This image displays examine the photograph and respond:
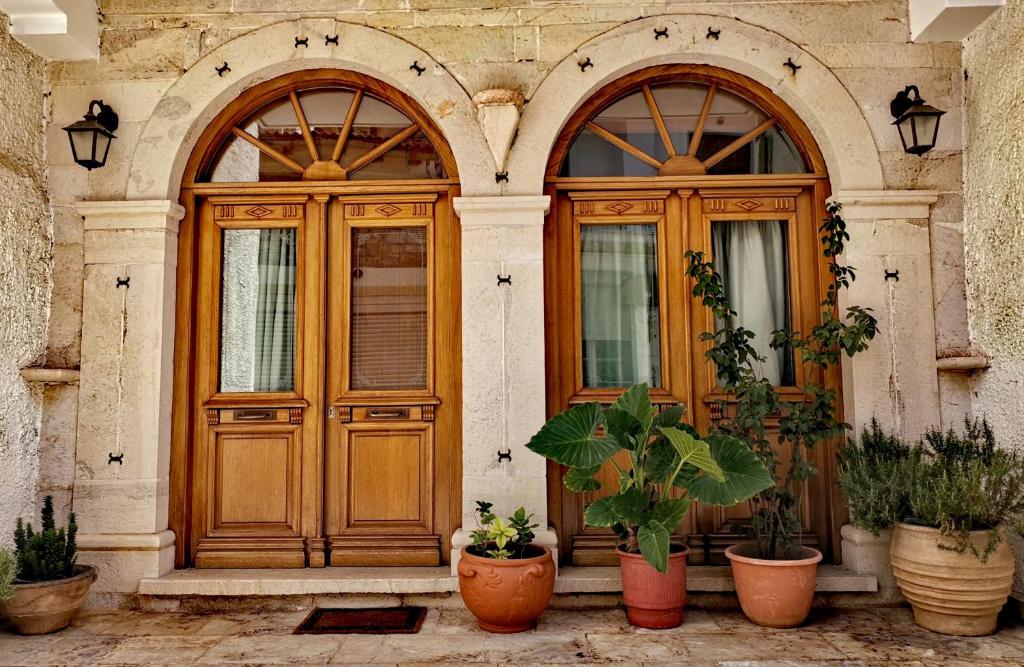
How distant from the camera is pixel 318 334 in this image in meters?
4.32

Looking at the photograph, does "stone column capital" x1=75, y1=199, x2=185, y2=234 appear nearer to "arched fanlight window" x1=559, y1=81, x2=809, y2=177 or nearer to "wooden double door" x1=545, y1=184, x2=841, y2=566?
"wooden double door" x1=545, y1=184, x2=841, y2=566

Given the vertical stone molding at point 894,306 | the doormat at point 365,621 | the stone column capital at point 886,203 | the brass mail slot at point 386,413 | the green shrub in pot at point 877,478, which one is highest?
the stone column capital at point 886,203

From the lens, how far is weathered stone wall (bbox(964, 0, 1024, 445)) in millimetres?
3742

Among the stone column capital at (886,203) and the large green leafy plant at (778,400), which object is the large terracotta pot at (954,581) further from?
the stone column capital at (886,203)

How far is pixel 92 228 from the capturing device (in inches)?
165

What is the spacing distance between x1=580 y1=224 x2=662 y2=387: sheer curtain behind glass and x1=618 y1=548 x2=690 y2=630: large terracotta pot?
111cm

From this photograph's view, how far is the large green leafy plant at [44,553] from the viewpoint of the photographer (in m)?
3.57

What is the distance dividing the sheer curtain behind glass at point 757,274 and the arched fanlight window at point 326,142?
1715 millimetres

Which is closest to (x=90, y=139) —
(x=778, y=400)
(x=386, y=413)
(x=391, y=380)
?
(x=391, y=380)

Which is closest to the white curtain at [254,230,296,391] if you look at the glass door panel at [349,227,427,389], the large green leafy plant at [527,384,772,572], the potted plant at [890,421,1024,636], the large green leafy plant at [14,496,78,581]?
the glass door panel at [349,227,427,389]

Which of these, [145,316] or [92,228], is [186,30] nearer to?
[92,228]

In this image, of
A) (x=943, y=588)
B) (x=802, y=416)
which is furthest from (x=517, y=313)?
(x=943, y=588)

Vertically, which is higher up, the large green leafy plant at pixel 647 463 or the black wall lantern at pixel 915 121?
the black wall lantern at pixel 915 121

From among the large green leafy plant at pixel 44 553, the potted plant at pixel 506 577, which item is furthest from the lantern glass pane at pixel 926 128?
the large green leafy plant at pixel 44 553
